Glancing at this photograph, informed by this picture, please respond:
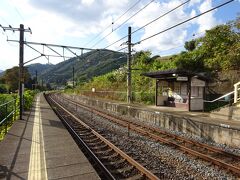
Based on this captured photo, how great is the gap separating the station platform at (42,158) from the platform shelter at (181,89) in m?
11.8

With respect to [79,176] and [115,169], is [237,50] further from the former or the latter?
[79,176]

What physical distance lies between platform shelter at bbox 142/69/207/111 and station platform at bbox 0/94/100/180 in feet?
38.6

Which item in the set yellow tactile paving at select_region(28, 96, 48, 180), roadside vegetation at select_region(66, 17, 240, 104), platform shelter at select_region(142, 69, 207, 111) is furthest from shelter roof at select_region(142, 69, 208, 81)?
yellow tactile paving at select_region(28, 96, 48, 180)

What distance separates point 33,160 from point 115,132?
25.3 feet

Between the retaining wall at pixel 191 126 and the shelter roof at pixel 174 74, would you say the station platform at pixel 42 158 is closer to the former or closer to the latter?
the retaining wall at pixel 191 126

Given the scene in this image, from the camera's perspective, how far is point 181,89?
24.0 meters

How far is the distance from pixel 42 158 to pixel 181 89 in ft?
56.5

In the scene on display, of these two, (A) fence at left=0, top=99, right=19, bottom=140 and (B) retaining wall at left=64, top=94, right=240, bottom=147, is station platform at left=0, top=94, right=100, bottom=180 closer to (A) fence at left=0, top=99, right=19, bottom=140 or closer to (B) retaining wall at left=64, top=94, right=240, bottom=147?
(A) fence at left=0, top=99, right=19, bottom=140

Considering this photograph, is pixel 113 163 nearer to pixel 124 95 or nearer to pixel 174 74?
pixel 174 74

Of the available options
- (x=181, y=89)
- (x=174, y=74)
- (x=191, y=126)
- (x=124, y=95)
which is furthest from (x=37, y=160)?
(x=124, y=95)

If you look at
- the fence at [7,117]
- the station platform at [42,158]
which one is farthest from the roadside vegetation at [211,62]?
the station platform at [42,158]

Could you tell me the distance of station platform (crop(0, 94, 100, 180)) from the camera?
284 inches

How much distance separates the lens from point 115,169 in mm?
8922

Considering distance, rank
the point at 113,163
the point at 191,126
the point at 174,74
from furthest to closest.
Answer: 1. the point at 174,74
2. the point at 191,126
3. the point at 113,163
